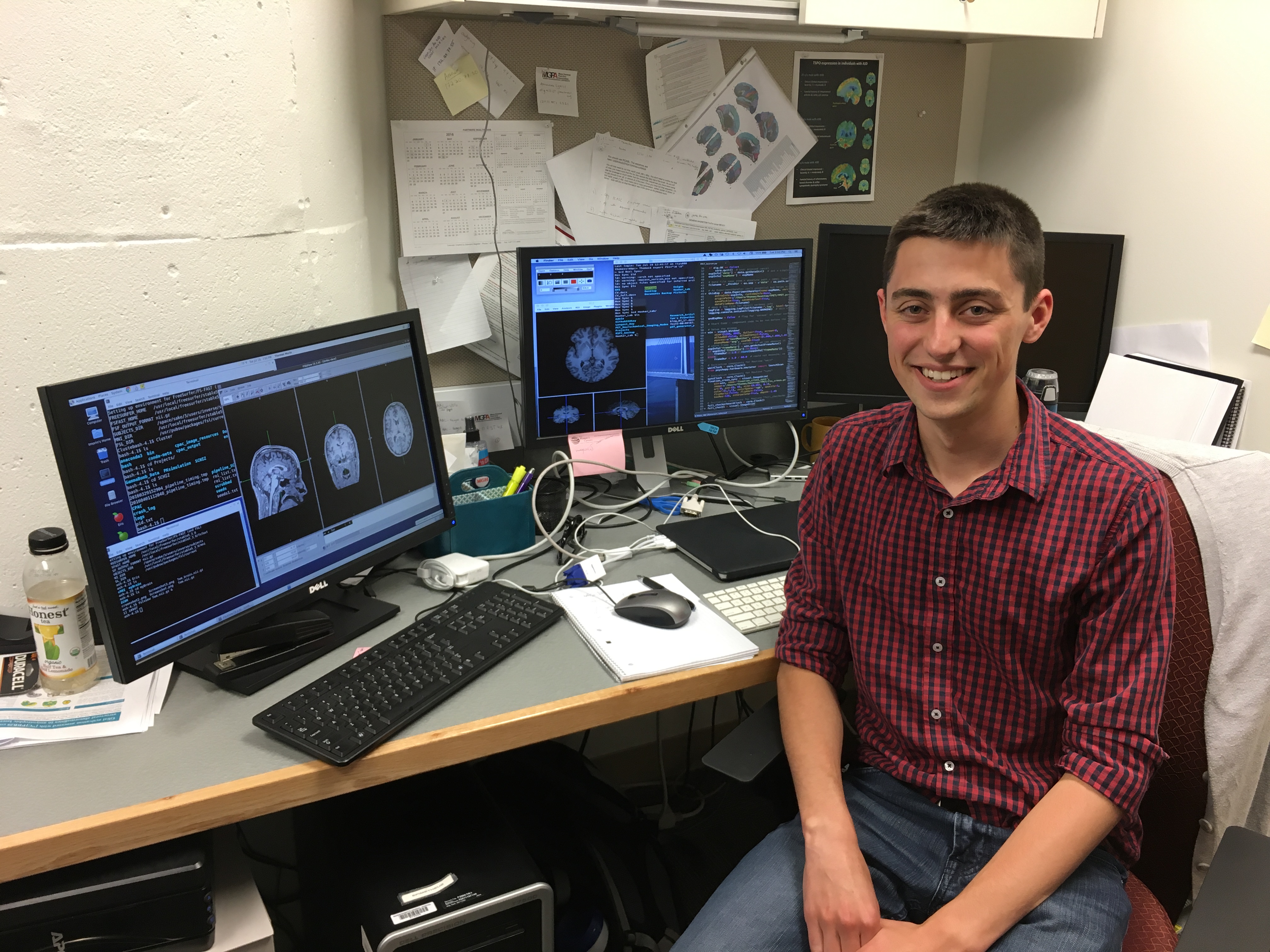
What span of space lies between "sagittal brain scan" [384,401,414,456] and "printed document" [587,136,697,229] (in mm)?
661

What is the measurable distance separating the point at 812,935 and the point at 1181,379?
1.29 metres

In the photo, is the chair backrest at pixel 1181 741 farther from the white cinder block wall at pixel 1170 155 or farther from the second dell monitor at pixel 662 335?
the second dell monitor at pixel 662 335

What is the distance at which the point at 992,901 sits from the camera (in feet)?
3.38

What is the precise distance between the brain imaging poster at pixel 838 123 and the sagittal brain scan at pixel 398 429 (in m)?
1.04

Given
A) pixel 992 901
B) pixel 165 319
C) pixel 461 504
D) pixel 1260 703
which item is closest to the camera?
pixel 992 901

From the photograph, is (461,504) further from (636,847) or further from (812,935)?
(812,935)

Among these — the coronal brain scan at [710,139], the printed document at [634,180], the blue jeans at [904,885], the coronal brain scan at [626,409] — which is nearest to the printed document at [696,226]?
the printed document at [634,180]

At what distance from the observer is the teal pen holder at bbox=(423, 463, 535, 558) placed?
1529 millimetres

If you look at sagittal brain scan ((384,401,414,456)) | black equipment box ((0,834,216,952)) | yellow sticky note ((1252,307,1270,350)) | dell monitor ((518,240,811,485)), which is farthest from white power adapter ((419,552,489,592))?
yellow sticky note ((1252,307,1270,350))

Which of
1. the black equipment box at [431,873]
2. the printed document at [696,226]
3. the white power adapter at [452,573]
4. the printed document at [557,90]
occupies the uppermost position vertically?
the printed document at [557,90]

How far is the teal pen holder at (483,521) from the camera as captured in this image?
1.53 metres

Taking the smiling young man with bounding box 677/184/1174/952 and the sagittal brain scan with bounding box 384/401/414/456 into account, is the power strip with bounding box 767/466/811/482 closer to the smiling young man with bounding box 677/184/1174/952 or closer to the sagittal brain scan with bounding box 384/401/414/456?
the smiling young man with bounding box 677/184/1174/952

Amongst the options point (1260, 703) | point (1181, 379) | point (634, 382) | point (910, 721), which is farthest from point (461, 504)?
point (1181, 379)

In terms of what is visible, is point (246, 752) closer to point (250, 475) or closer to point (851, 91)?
point (250, 475)
